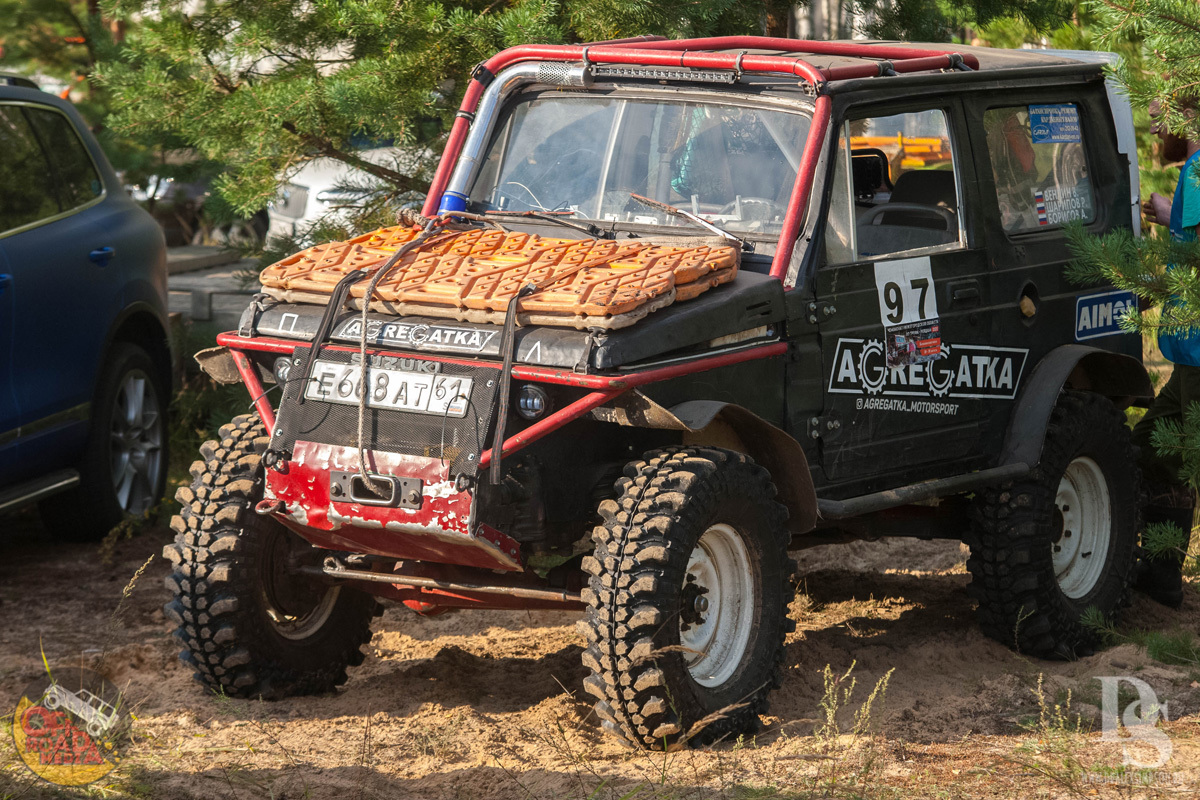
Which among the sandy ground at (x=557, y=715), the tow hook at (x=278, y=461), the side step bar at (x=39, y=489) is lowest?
the sandy ground at (x=557, y=715)

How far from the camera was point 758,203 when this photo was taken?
490 cm

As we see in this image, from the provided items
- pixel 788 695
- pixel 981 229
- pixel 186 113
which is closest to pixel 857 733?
pixel 788 695

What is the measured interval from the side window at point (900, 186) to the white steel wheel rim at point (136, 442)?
12.2ft

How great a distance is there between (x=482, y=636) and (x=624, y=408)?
200cm

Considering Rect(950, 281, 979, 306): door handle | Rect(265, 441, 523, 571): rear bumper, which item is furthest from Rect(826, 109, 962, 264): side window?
Rect(265, 441, 523, 571): rear bumper

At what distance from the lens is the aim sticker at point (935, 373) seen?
491cm

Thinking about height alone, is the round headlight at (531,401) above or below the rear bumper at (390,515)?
above

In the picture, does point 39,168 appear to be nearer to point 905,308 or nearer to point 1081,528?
point 905,308

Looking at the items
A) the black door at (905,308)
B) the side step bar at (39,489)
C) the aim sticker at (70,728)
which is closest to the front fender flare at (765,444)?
the black door at (905,308)

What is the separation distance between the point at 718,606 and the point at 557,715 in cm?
73

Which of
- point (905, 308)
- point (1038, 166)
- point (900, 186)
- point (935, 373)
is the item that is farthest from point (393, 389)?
point (1038, 166)

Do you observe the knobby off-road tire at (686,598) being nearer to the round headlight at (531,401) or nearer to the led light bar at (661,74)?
the round headlight at (531,401)

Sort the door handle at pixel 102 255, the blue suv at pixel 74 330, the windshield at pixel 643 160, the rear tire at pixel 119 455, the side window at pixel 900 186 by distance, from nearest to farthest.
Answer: the windshield at pixel 643 160 < the side window at pixel 900 186 < the blue suv at pixel 74 330 < the door handle at pixel 102 255 < the rear tire at pixel 119 455

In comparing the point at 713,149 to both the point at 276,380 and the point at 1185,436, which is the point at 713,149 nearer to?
the point at 276,380
